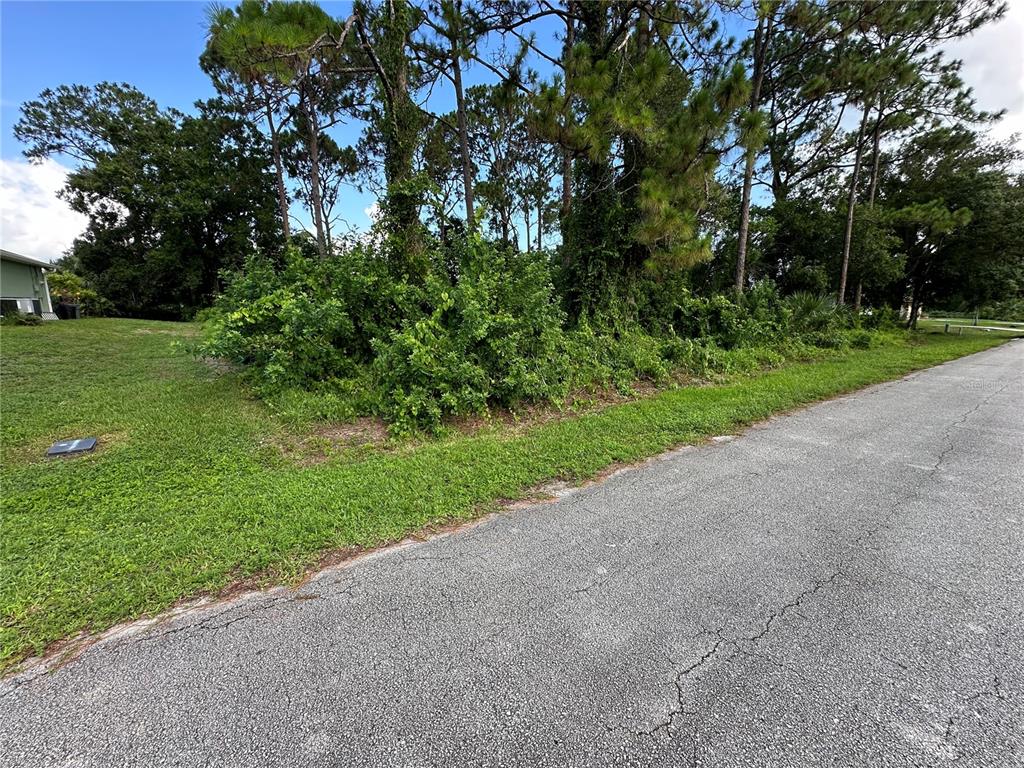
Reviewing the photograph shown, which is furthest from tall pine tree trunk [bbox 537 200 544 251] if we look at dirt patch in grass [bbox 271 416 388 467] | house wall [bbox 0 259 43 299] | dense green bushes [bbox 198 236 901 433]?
house wall [bbox 0 259 43 299]

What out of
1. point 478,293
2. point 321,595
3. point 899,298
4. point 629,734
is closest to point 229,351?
point 478,293

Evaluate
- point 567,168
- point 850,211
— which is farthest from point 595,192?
point 850,211

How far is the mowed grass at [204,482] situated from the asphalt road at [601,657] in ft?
1.01

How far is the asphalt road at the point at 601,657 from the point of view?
52.0 inches

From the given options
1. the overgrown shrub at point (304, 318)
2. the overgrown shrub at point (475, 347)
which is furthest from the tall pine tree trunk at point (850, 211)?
the overgrown shrub at point (304, 318)

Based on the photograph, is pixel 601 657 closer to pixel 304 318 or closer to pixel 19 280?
pixel 304 318

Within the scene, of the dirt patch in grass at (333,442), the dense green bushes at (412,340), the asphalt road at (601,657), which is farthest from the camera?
the dense green bushes at (412,340)

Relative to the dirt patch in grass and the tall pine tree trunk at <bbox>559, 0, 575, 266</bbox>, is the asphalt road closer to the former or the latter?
the dirt patch in grass

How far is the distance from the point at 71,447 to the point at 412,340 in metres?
3.09

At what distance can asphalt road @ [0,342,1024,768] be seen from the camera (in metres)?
1.32

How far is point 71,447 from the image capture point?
3672mm

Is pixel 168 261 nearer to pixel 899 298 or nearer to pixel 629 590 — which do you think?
pixel 629 590

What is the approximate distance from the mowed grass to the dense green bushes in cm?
52

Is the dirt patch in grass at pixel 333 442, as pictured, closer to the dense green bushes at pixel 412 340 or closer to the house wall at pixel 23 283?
the dense green bushes at pixel 412 340
